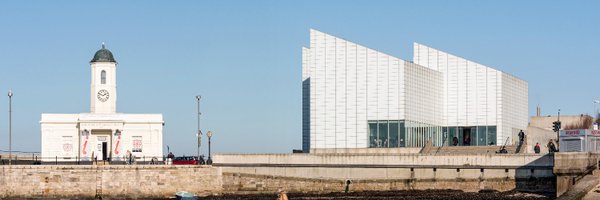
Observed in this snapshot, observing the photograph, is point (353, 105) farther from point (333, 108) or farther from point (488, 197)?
point (488, 197)

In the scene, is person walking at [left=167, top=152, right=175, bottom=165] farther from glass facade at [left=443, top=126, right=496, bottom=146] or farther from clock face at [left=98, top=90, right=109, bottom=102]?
glass facade at [left=443, top=126, right=496, bottom=146]

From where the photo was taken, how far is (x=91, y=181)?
78938mm

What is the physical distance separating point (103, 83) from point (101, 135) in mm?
4292

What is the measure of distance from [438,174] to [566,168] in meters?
9.00

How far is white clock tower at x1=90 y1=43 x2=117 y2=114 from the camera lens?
98.4 metres

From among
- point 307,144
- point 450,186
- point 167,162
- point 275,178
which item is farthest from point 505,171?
point 307,144

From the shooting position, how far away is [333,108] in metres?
98.4

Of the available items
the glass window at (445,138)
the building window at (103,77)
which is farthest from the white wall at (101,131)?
the glass window at (445,138)

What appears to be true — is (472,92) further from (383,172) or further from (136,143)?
(383,172)

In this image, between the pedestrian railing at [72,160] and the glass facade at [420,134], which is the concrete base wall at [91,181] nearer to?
the pedestrian railing at [72,160]

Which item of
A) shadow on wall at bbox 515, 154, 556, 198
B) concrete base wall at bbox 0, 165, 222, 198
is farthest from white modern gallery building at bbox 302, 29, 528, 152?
shadow on wall at bbox 515, 154, 556, 198

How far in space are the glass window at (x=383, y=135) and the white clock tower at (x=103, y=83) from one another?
18.0 metres

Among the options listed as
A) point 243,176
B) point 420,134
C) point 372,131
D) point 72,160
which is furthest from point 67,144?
point 420,134

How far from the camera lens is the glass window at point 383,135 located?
319 feet
